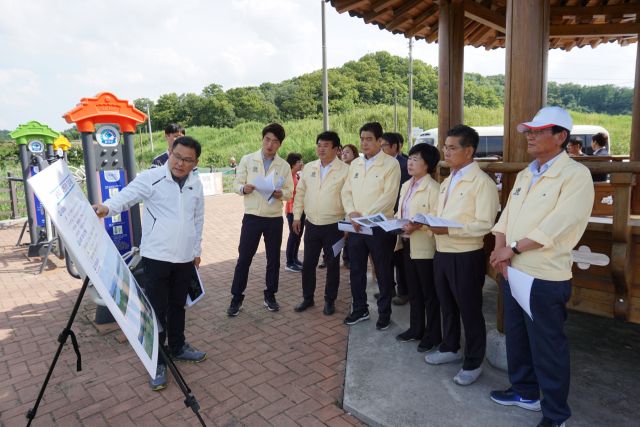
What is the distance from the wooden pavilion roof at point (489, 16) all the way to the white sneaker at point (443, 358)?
3.80 metres

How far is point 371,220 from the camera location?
375 centimetres

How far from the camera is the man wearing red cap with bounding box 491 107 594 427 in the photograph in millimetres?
2314

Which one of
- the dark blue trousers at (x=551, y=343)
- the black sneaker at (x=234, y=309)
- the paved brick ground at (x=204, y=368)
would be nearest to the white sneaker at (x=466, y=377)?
the dark blue trousers at (x=551, y=343)

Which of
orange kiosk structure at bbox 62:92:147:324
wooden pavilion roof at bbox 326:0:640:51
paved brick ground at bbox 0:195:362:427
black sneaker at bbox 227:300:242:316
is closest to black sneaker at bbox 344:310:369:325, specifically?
paved brick ground at bbox 0:195:362:427

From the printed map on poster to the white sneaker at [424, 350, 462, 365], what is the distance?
2192 mm

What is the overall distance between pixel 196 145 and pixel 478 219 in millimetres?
2194

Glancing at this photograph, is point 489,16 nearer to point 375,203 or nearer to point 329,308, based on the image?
point 375,203

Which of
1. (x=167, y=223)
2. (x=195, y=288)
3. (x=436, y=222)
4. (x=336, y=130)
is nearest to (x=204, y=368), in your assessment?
(x=195, y=288)

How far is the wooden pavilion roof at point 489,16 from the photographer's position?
507 centimetres

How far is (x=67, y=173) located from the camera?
2100 mm

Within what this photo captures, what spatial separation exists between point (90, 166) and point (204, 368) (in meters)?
2.62

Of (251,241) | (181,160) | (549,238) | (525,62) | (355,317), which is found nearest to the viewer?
(549,238)

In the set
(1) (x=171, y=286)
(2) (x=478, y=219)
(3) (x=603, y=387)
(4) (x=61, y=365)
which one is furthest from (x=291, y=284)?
(3) (x=603, y=387)

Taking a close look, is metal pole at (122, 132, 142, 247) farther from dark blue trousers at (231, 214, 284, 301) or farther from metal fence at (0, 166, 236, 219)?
metal fence at (0, 166, 236, 219)
